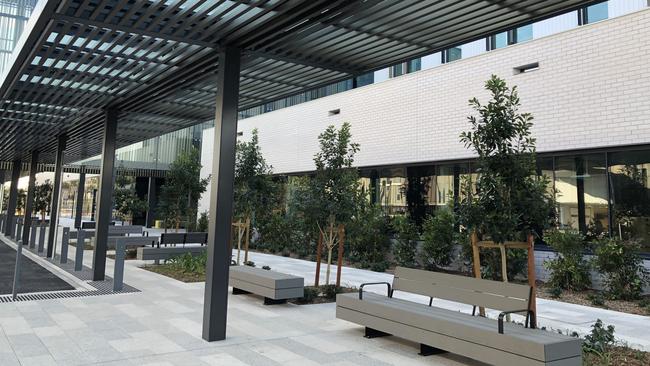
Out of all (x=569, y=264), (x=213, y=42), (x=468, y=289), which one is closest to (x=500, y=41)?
(x=569, y=264)

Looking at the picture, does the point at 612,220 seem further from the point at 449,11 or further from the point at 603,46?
the point at 449,11

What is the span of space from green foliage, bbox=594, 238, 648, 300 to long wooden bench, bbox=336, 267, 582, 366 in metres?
5.85

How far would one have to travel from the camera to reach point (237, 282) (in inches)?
379

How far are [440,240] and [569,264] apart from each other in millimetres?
3692

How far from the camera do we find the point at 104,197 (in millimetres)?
10945

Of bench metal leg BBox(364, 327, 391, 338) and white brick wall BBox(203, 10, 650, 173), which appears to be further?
white brick wall BBox(203, 10, 650, 173)

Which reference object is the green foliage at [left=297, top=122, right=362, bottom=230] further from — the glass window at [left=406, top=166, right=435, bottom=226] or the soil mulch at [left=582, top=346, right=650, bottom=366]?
the glass window at [left=406, top=166, right=435, bottom=226]

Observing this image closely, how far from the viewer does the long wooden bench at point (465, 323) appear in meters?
4.59

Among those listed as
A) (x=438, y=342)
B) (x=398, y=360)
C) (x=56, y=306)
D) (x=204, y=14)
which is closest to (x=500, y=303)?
(x=438, y=342)

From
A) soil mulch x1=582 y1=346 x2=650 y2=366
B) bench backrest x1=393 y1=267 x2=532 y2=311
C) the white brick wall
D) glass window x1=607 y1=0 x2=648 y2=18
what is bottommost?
soil mulch x1=582 y1=346 x2=650 y2=366

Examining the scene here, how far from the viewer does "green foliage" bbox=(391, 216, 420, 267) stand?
1496cm

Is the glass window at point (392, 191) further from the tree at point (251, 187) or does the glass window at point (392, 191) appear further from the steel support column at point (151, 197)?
the steel support column at point (151, 197)

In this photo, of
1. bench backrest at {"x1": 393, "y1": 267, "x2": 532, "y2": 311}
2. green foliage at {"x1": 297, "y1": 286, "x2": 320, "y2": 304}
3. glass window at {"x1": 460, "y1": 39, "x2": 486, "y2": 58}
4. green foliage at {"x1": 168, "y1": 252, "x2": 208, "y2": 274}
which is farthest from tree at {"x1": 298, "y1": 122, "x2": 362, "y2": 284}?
glass window at {"x1": 460, "y1": 39, "x2": 486, "y2": 58}

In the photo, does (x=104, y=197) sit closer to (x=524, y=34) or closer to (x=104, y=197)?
(x=104, y=197)
